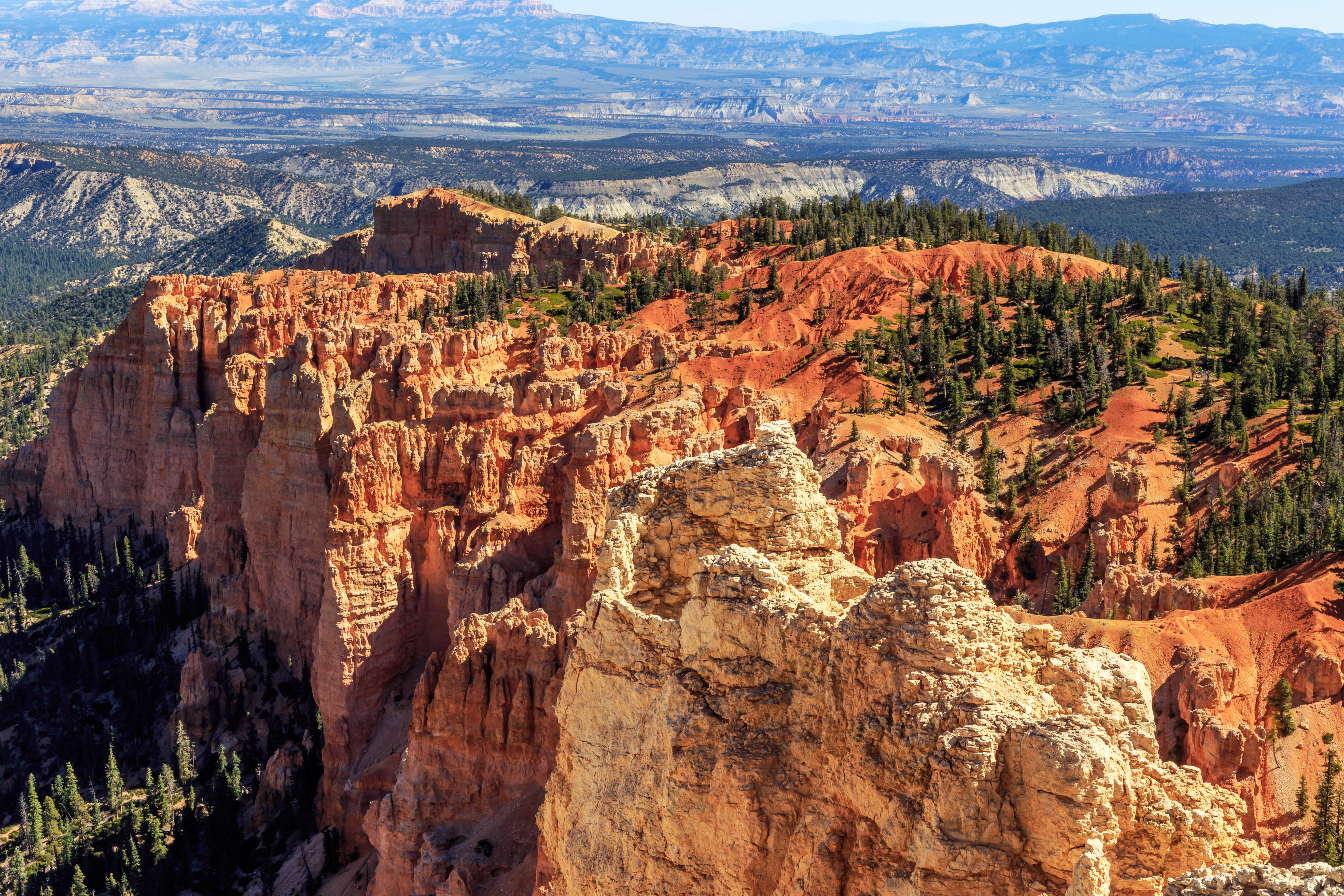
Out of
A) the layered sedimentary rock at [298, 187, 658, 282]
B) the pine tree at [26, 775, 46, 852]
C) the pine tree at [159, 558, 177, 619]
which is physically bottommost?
the pine tree at [26, 775, 46, 852]

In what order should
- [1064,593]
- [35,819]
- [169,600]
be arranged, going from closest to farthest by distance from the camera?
[1064,593]
[35,819]
[169,600]

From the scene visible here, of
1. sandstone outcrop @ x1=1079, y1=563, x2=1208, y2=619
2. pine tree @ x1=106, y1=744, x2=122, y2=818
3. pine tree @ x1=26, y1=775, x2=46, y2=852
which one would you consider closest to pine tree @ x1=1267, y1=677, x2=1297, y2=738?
sandstone outcrop @ x1=1079, y1=563, x2=1208, y2=619

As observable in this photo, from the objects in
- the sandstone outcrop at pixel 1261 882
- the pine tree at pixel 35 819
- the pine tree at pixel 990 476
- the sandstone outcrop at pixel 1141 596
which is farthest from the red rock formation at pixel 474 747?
the pine tree at pixel 990 476

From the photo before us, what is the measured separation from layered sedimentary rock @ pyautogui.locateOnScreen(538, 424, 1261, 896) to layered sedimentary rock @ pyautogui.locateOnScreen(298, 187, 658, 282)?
300 ft

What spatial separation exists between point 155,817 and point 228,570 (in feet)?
60.8

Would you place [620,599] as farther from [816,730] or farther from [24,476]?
[24,476]

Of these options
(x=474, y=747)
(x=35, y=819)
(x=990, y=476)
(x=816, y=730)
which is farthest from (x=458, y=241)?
(x=816, y=730)

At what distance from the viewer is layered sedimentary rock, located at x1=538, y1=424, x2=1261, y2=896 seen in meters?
15.5

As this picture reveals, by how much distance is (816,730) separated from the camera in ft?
60.7

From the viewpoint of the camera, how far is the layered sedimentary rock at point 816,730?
15.5 meters

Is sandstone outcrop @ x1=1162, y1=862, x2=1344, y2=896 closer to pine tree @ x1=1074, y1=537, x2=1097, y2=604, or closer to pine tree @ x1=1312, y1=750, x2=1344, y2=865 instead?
pine tree @ x1=1312, y1=750, x2=1344, y2=865

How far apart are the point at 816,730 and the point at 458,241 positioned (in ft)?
372

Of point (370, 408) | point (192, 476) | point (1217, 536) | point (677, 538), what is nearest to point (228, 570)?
point (192, 476)

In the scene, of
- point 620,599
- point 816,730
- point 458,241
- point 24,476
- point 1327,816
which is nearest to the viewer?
point 816,730
